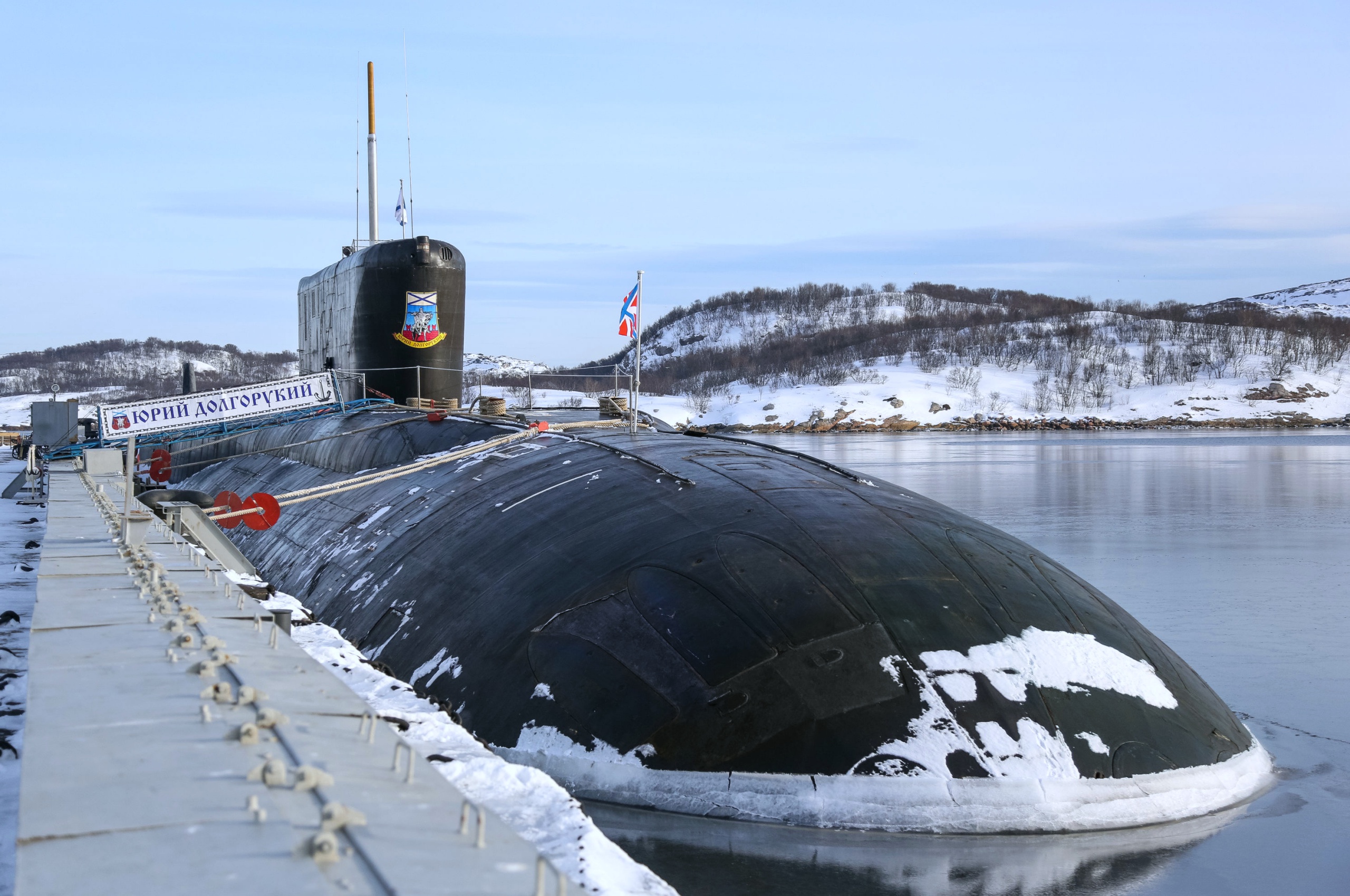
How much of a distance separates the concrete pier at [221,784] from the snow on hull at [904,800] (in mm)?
2373

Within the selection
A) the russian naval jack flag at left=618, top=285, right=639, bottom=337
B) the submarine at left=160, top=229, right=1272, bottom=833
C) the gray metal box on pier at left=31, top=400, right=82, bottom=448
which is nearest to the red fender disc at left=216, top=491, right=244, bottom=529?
the submarine at left=160, top=229, right=1272, bottom=833

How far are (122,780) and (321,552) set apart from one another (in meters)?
9.32

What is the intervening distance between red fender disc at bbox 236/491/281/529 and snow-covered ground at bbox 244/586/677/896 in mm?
5623

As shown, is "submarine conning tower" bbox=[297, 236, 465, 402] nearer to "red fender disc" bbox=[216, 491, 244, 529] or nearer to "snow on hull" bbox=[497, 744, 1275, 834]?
"red fender disc" bbox=[216, 491, 244, 529]

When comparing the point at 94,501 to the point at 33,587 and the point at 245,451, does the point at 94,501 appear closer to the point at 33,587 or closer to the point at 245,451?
the point at 33,587

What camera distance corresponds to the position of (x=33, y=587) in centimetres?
727

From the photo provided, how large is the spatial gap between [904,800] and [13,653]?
4290mm

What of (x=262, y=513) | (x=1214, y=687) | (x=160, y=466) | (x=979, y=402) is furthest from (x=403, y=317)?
(x=979, y=402)

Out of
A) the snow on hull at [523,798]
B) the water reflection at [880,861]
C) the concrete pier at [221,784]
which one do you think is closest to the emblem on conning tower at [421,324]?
the water reflection at [880,861]

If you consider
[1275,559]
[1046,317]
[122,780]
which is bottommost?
[1275,559]

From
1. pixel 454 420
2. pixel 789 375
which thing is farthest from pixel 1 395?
pixel 454 420

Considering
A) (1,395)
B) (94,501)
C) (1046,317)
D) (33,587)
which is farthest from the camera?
(1046,317)

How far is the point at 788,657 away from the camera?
6047 millimetres

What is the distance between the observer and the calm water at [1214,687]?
545 centimetres
